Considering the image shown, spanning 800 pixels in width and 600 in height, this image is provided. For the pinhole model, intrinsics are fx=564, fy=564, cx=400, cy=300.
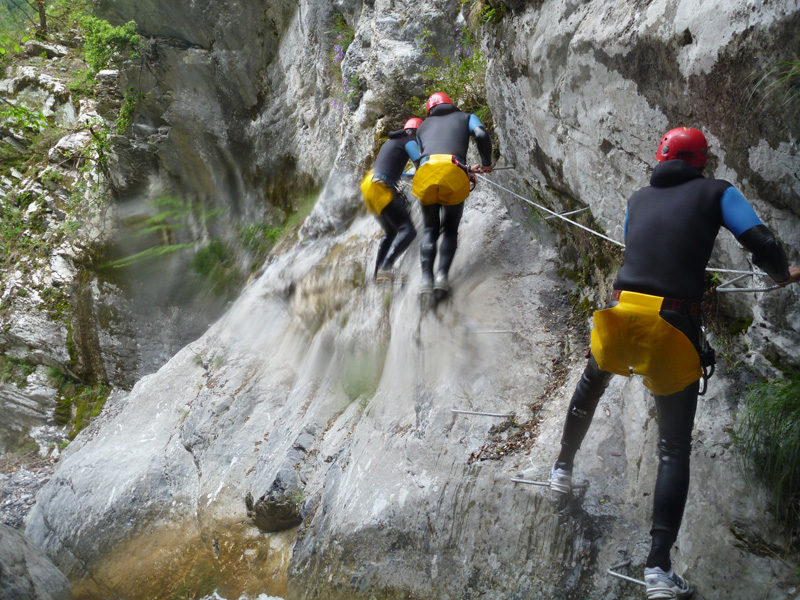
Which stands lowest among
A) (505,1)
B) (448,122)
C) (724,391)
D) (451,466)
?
(451,466)

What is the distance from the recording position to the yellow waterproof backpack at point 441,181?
4832mm

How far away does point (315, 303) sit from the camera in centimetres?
734

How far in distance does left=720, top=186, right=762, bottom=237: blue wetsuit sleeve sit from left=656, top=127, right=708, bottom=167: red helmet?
28 cm

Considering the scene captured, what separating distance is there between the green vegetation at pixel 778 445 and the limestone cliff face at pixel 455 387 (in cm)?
11

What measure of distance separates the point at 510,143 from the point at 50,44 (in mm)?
15325

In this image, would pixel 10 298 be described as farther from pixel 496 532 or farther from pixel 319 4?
pixel 496 532

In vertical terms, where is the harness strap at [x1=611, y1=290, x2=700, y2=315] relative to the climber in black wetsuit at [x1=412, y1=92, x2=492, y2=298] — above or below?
below

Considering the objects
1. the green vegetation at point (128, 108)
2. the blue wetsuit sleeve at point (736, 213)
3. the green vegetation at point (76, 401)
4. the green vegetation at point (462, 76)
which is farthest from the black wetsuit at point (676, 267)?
the green vegetation at point (128, 108)

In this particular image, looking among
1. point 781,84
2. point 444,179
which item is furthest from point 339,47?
point 781,84

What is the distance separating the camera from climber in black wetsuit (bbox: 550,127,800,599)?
2.64 meters

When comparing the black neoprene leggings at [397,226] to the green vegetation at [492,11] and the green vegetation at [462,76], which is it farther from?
the green vegetation at [492,11]

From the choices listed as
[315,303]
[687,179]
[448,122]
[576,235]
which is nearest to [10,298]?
[315,303]

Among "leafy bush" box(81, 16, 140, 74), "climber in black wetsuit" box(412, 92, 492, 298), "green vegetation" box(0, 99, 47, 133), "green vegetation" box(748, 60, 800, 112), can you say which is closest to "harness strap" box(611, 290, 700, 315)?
"green vegetation" box(748, 60, 800, 112)

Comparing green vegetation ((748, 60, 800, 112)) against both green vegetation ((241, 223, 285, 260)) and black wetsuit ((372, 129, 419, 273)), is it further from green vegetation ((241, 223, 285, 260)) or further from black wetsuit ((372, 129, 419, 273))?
green vegetation ((241, 223, 285, 260))
